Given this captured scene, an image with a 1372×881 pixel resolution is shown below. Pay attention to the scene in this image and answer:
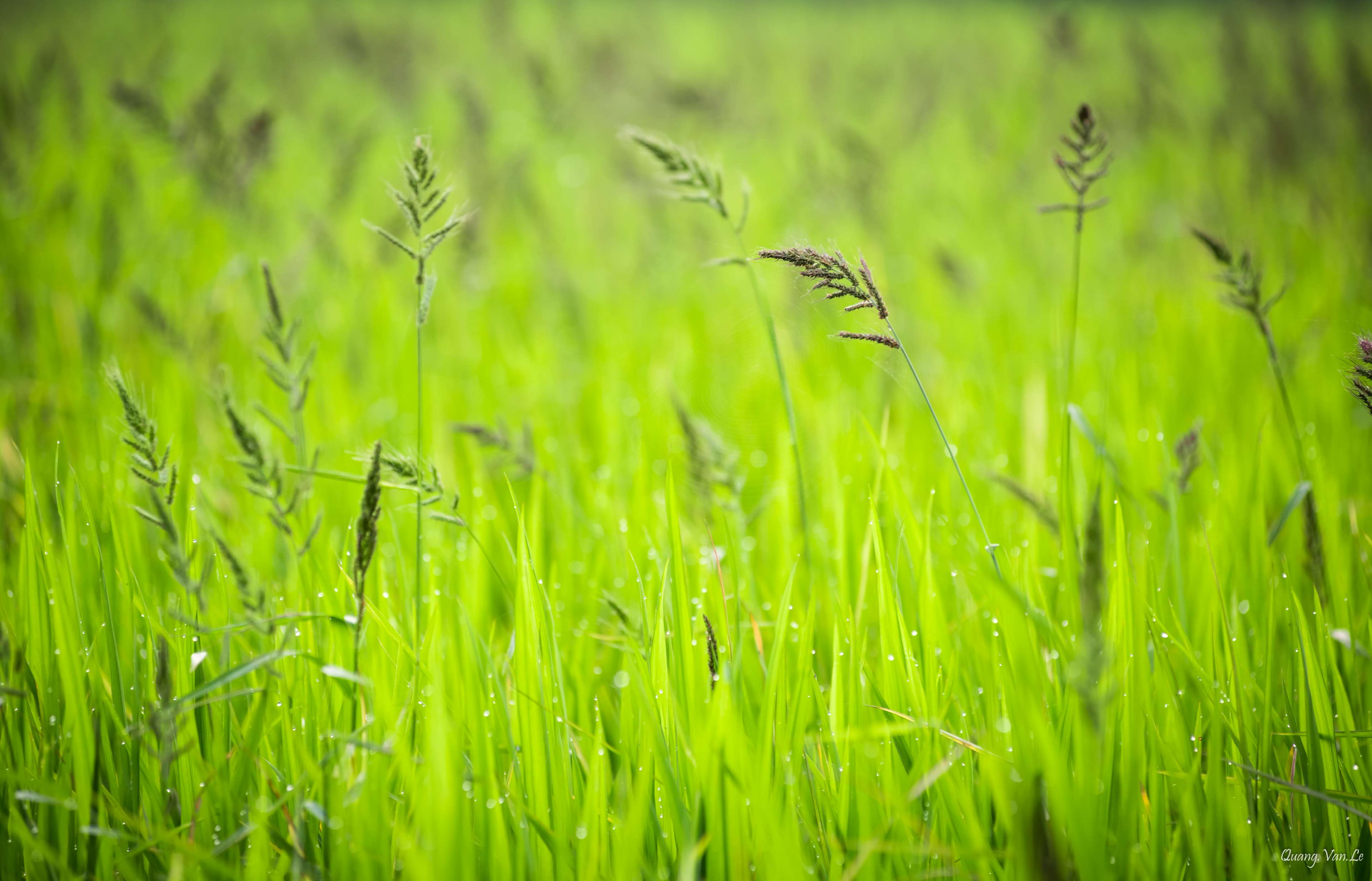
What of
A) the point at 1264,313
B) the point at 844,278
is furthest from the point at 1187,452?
the point at 844,278

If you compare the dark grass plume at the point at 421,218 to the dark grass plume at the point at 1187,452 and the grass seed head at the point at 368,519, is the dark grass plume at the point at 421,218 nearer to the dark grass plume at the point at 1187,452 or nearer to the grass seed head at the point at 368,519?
the grass seed head at the point at 368,519

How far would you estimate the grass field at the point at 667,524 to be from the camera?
749 mm

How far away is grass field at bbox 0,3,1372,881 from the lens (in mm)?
749

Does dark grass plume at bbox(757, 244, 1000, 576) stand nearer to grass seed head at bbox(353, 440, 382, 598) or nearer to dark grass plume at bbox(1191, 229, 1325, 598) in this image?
grass seed head at bbox(353, 440, 382, 598)

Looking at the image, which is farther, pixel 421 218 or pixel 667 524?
pixel 667 524

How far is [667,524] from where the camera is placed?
105 centimetres

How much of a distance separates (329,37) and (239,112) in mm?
3162

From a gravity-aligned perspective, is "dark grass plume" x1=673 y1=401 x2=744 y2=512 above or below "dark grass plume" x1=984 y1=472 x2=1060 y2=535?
above

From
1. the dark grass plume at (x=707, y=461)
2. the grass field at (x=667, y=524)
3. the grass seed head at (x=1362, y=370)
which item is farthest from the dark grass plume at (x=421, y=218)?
the grass seed head at (x=1362, y=370)

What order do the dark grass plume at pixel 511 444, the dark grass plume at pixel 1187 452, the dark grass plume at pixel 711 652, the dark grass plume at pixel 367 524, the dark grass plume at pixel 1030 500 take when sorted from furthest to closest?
the dark grass plume at pixel 511 444, the dark grass plume at pixel 1187 452, the dark grass plume at pixel 1030 500, the dark grass plume at pixel 711 652, the dark grass plume at pixel 367 524

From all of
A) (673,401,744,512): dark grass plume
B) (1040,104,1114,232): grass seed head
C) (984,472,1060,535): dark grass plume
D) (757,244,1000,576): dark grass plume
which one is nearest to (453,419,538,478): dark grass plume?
(673,401,744,512): dark grass plume

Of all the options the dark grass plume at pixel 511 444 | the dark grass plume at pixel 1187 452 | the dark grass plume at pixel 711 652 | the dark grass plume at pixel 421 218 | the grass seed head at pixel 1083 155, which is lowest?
the dark grass plume at pixel 711 652

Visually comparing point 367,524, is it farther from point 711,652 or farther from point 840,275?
point 840,275

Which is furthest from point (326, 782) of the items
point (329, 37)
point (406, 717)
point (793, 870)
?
point (329, 37)
